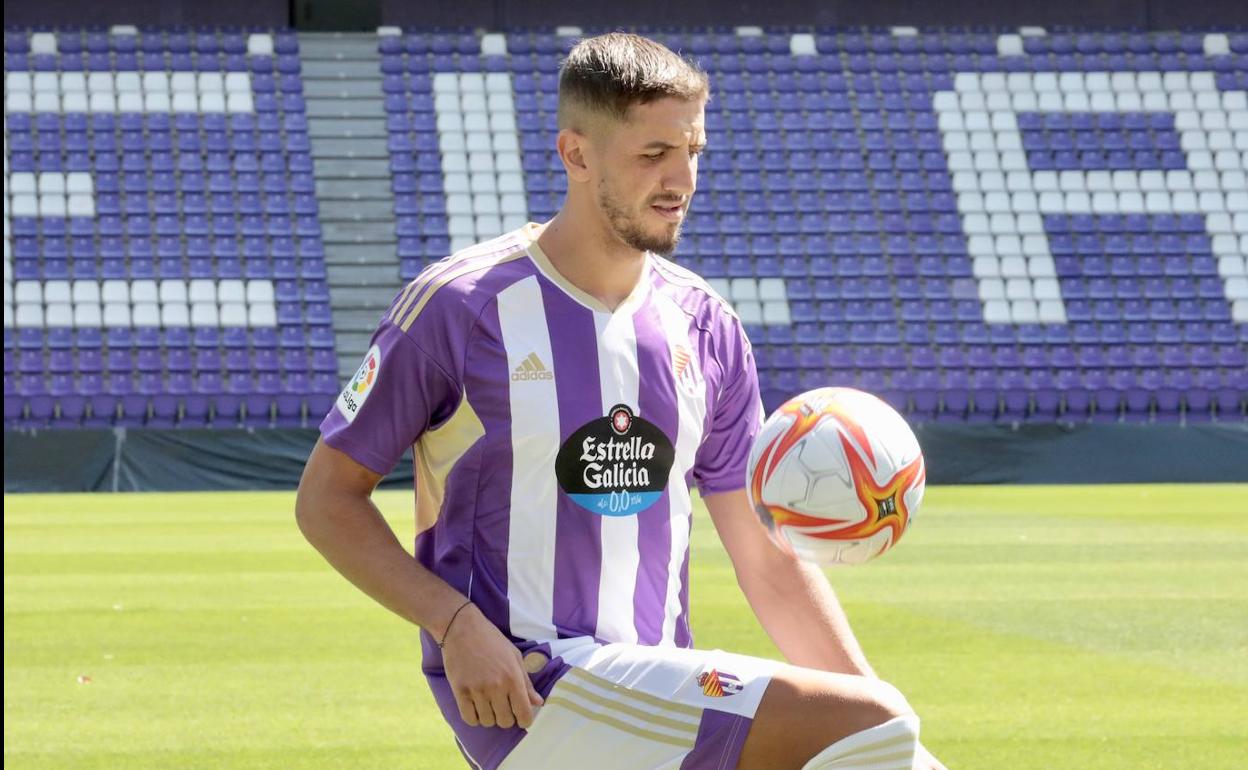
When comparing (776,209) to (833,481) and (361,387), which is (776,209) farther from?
(361,387)

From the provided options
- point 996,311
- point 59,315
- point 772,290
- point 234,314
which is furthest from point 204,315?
point 996,311

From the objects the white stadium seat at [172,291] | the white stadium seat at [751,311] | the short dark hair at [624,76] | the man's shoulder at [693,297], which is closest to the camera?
the short dark hair at [624,76]

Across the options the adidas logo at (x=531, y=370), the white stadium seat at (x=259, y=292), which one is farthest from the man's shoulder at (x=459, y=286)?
the white stadium seat at (x=259, y=292)

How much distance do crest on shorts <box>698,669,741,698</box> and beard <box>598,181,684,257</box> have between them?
739 millimetres

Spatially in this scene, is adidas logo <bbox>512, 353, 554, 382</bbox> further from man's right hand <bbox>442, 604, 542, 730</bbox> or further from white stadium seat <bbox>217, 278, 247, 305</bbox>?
white stadium seat <bbox>217, 278, 247, 305</bbox>

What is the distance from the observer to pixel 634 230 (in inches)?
126

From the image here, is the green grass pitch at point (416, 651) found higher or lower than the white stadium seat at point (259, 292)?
lower

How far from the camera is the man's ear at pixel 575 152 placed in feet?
10.5

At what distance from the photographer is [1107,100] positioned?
30453mm

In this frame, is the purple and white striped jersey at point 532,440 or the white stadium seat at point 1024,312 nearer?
the purple and white striped jersey at point 532,440

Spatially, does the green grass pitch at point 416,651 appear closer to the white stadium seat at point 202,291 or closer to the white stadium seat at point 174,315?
the white stadium seat at point 174,315

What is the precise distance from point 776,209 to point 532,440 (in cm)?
2528

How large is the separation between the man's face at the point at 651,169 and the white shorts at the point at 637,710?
0.72m

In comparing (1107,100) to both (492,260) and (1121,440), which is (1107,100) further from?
(492,260)
